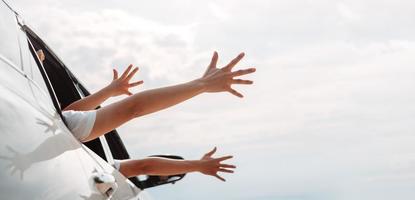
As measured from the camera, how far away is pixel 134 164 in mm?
3963

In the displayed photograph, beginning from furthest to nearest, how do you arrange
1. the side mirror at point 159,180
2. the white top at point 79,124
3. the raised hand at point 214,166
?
the side mirror at point 159,180
the raised hand at point 214,166
the white top at point 79,124

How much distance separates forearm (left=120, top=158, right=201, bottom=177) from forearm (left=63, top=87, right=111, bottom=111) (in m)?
0.37

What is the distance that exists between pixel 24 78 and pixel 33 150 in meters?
0.51

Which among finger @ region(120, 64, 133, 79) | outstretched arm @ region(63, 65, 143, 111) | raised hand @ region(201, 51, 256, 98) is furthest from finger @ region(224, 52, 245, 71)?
finger @ region(120, 64, 133, 79)

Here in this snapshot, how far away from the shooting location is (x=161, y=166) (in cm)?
406

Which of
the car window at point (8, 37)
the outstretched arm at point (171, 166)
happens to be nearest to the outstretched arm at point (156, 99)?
the car window at point (8, 37)

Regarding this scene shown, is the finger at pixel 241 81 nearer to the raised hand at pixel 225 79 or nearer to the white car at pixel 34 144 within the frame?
the raised hand at pixel 225 79

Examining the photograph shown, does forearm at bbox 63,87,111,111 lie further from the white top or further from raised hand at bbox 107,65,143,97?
the white top

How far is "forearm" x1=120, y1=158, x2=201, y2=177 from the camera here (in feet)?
13.1

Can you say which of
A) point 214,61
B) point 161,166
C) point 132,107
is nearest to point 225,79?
point 214,61

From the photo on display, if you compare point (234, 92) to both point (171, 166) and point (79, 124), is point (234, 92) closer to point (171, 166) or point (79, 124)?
point (79, 124)

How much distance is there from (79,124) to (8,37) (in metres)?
0.43

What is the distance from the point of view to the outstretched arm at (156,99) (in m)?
3.04

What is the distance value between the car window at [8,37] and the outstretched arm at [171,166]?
1.13m
